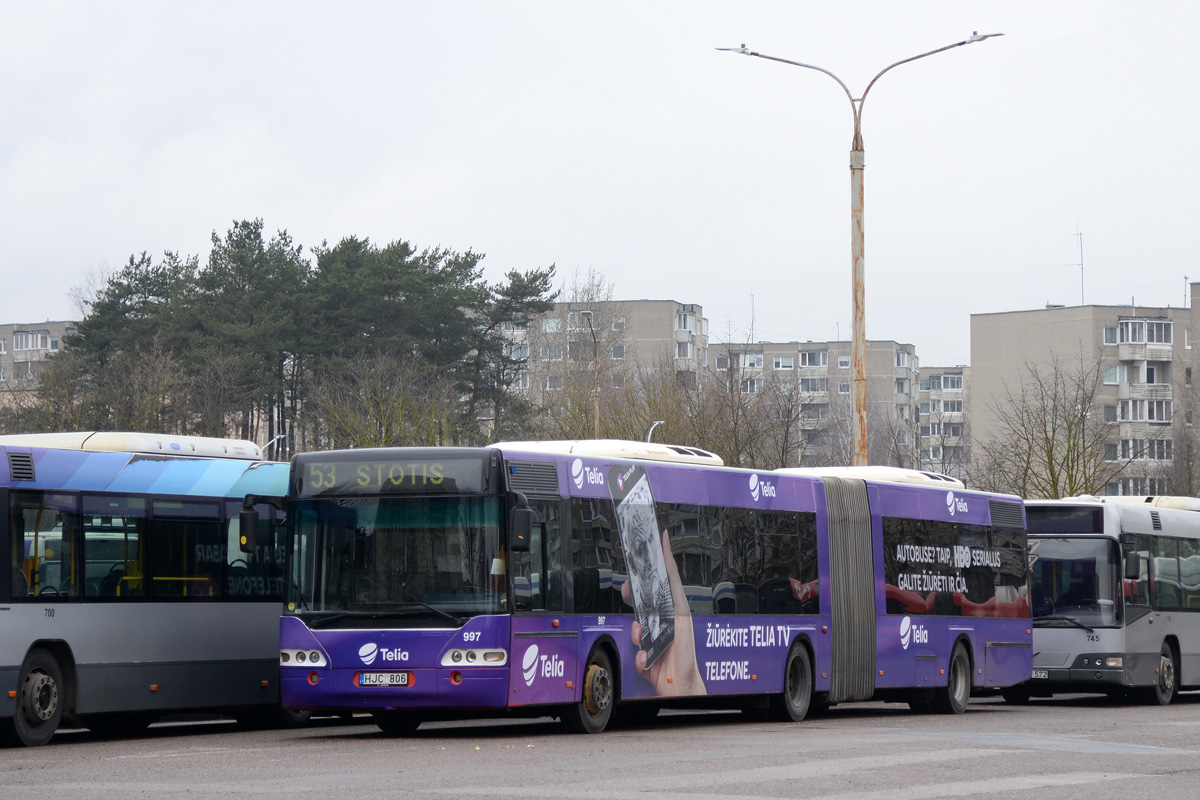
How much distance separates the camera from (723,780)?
1215cm

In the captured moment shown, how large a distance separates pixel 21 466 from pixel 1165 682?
56.6 ft

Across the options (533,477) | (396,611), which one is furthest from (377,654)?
(533,477)

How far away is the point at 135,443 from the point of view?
17953 millimetres

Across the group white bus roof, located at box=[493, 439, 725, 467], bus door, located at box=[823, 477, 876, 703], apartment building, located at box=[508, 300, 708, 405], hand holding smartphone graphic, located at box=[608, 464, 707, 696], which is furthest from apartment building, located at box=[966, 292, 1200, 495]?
hand holding smartphone graphic, located at box=[608, 464, 707, 696]

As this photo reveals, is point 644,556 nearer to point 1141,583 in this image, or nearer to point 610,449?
point 610,449

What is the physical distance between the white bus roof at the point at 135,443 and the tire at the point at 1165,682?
13.9 m

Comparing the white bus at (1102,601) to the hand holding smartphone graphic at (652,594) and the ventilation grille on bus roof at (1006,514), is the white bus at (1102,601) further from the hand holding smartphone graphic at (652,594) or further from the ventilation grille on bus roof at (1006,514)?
the hand holding smartphone graphic at (652,594)

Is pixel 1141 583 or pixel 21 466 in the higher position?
pixel 21 466

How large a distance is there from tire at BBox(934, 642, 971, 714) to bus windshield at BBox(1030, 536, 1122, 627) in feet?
8.65

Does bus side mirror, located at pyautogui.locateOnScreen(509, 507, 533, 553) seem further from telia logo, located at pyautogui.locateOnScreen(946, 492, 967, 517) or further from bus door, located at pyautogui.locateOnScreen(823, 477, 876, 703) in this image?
telia logo, located at pyautogui.locateOnScreen(946, 492, 967, 517)

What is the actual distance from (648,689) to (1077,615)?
32.3 ft

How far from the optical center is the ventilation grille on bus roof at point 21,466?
16.0 metres

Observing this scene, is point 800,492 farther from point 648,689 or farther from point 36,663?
point 36,663

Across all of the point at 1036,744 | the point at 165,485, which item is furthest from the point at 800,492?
the point at 165,485
